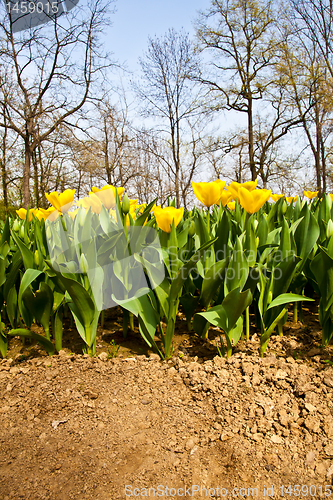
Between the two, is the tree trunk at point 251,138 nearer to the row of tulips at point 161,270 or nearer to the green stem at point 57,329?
the row of tulips at point 161,270

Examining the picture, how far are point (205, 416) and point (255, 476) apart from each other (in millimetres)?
295

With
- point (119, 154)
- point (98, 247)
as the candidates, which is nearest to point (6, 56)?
point (119, 154)

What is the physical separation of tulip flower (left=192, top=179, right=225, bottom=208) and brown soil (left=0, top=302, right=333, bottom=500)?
829mm

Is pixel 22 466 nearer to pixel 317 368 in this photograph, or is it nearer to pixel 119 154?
pixel 317 368

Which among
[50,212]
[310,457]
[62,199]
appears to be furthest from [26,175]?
[310,457]

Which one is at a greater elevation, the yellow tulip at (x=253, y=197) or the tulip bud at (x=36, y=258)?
the yellow tulip at (x=253, y=197)

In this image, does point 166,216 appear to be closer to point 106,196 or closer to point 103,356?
point 106,196

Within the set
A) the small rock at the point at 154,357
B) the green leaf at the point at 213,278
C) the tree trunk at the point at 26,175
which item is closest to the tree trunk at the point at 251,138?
the tree trunk at the point at 26,175

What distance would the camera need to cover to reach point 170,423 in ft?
4.18

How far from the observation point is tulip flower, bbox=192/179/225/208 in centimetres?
187

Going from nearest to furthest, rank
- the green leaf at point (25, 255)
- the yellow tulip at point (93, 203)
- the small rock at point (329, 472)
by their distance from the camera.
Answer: the small rock at point (329, 472) < the green leaf at point (25, 255) < the yellow tulip at point (93, 203)

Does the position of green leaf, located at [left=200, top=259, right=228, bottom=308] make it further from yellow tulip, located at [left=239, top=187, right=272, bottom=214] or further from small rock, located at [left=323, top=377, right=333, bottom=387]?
small rock, located at [left=323, top=377, right=333, bottom=387]

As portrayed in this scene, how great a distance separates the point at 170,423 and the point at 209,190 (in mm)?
1216

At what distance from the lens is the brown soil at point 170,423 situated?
1.04m
